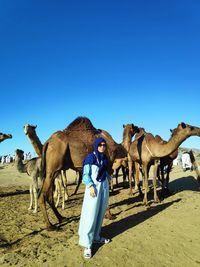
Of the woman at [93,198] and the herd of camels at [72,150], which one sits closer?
the woman at [93,198]

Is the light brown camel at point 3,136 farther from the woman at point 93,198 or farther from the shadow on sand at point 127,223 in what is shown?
the woman at point 93,198

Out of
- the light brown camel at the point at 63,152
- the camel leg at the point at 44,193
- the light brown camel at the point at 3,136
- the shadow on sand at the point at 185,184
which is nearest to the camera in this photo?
the camel leg at the point at 44,193

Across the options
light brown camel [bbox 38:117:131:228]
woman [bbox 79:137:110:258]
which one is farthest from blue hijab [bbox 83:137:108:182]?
light brown camel [bbox 38:117:131:228]

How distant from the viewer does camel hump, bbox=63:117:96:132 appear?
30.9 ft

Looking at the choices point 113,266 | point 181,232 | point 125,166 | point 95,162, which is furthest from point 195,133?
point 125,166

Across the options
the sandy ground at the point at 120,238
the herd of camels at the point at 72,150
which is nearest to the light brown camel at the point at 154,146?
the herd of camels at the point at 72,150

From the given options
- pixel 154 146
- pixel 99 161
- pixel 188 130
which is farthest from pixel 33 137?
pixel 99 161

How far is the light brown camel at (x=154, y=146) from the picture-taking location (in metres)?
11.1

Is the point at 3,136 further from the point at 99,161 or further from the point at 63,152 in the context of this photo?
the point at 99,161

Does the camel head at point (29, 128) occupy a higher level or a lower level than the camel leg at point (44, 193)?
higher

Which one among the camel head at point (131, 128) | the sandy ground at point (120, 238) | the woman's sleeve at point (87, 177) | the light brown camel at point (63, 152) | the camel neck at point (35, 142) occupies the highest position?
the camel head at point (131, 128)

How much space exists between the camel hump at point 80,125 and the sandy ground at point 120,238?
8.15ft

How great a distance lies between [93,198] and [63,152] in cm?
264

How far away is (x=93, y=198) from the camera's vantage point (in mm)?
6211
